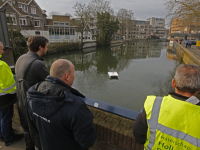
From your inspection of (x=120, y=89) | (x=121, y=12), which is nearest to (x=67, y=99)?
(x=120, y=89)

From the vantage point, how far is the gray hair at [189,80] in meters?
1.06

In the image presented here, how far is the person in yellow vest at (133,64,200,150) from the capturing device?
3.19ft

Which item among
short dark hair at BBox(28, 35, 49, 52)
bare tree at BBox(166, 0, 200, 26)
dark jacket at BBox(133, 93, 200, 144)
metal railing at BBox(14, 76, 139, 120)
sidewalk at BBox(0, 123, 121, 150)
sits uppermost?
bare tree at BBox(166, 0, 200, 26)

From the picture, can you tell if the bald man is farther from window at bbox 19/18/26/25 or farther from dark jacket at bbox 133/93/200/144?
window at bbox 19/18/26/25

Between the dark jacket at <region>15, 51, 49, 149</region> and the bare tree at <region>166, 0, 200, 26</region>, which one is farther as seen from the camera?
the bare tree at <region>166, 0, 200, 26</region>

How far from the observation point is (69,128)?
1.22 m

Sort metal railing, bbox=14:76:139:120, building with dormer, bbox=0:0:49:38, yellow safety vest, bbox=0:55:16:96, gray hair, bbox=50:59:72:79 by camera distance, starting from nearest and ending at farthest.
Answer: gray hair, bbox=50:59:72:79
metal railing, bbox=14:76:139:120
yellow safety vest, bbox=0:55:16:96
building with dormer, bbox=0:0:49:38

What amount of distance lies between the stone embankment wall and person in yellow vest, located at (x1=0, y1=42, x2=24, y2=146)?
1.39 meters

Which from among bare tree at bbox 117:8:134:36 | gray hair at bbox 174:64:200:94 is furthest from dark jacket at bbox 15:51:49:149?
bare tree at bbox 117:8:134:36

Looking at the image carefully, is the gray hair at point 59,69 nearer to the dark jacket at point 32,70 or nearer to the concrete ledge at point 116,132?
the dark jacket at point 32,70

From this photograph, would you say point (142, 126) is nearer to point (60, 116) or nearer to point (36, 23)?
point (60, 116)

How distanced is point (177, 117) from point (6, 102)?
236 centimetres

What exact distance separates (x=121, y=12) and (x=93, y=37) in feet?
89.1

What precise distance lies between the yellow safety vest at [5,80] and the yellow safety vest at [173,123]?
201 centimetres
